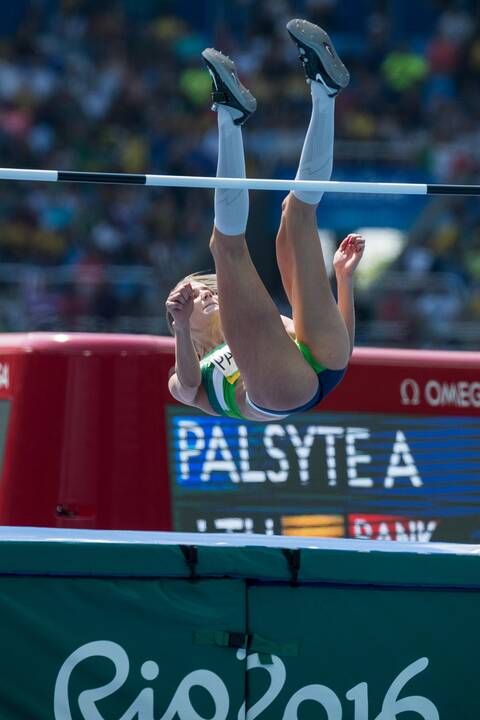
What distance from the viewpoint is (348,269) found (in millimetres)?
4430

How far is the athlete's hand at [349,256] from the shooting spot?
14.5 ft

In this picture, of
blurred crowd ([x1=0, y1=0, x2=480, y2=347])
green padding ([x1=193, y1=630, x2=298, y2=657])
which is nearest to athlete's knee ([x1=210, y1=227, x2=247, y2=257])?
green padding ([x1=193, y1=630, x2=298, y2=657])

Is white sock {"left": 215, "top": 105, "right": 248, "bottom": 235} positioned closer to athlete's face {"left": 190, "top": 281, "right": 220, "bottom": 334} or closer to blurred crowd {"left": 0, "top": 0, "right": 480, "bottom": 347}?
athlete's face {"left": 190, "top": 281, "right": 220, "bottom": 334}

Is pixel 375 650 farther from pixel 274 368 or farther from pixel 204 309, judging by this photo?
pixel 204 309

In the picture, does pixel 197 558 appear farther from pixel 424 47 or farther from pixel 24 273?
pixel 424 47

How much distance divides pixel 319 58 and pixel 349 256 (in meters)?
0.87

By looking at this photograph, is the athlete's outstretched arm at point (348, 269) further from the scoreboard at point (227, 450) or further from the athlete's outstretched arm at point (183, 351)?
the athlete's outstretched arm at point (183, 351)

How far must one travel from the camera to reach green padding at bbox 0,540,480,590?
10.8 ft

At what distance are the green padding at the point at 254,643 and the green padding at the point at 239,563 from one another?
0.54 feet

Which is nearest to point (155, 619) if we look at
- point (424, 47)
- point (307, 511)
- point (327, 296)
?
point (327, 296)

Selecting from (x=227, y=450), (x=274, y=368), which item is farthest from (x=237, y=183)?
(x=227, y=450)

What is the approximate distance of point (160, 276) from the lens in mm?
12297

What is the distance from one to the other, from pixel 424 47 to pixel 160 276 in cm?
588

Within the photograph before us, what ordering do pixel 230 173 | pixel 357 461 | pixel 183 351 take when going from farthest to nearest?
pixel 357 461 → pixel 183 351 → pixel 230 173
